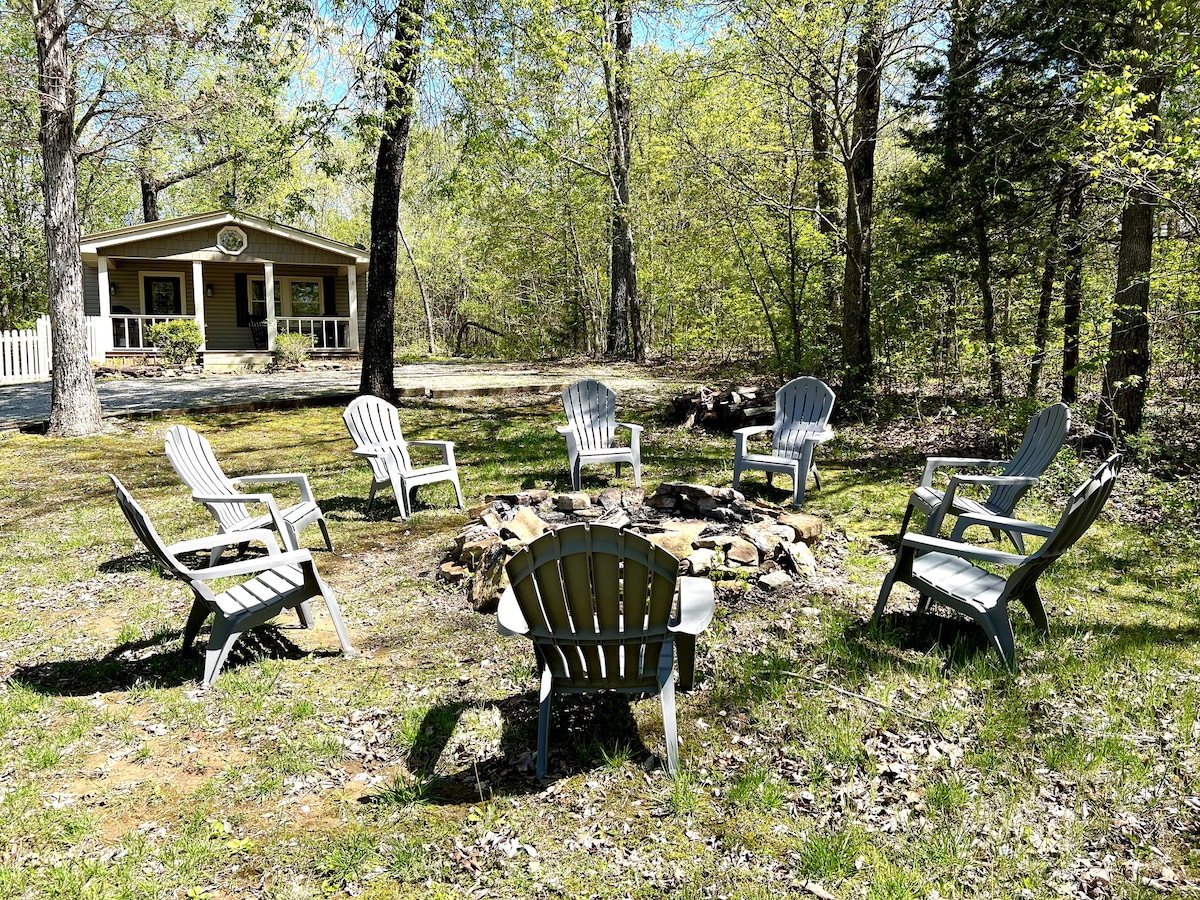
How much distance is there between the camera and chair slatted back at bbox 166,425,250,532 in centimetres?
446

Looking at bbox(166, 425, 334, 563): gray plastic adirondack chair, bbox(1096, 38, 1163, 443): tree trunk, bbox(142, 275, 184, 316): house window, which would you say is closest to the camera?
bbox(166, 425, 334, 563): gray plastic adirondack chair

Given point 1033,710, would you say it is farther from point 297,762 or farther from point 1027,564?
point 297,762

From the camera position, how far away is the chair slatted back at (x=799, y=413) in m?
6.34

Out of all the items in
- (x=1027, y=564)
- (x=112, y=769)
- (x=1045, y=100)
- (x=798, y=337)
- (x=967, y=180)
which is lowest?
(x=112, y=769)

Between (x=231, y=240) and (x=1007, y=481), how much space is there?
1788 cm

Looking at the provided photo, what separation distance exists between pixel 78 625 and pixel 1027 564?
15.1ft

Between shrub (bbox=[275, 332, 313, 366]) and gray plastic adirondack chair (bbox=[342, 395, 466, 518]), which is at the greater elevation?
shrub (bbox=[275, 332, 313, 366])

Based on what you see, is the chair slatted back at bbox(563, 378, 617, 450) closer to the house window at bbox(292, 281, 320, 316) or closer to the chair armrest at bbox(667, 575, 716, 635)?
the chair armrest at bbox(667, 575, 716, 635)

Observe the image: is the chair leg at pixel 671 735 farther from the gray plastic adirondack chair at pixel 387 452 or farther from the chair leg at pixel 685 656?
the gray plastic adirondack chair at pixel 387 452

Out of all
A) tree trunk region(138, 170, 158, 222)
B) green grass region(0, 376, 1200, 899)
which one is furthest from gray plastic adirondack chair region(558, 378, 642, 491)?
tree trunk region(138, 170, 158, 222)

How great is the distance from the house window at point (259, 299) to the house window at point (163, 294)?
1.63m

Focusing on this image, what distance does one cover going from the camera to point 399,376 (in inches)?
591

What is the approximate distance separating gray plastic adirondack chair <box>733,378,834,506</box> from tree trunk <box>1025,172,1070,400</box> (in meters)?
2.76

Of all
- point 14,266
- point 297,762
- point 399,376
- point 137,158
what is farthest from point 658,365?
point 14,266
